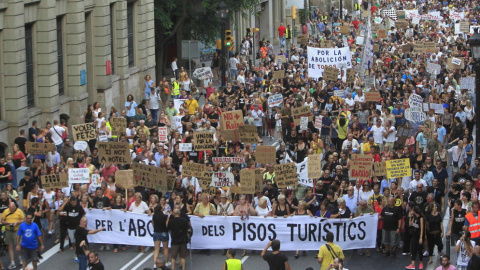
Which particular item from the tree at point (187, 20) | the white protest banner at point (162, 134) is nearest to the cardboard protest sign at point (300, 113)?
the white protest banner at point (162, 134)

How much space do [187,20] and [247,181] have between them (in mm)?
24325

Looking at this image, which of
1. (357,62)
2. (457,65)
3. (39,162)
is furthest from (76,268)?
(357,62)

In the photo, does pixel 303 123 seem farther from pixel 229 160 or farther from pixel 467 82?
pixel 467 82

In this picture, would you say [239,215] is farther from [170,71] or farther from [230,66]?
[170,71]

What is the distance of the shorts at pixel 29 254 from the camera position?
20.6m

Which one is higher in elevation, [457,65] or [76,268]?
[457,65]

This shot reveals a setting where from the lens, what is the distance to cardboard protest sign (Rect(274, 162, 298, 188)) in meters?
23.1

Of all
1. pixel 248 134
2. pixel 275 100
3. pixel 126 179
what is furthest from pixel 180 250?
pixel 275 100

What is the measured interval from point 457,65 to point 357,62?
598 cm

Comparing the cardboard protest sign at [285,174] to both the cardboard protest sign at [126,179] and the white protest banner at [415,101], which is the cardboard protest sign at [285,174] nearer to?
the cardboard protest sign at [126,179]

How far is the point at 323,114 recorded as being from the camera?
1188 inches

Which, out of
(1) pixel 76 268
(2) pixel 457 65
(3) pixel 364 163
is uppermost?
(2) pixel 457 65

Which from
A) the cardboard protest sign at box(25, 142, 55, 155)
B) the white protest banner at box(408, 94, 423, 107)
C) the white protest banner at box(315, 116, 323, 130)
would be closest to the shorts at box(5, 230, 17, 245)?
the cardboard protest sign at box(25, 142, 55, 155)

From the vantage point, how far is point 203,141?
87.1 feet
